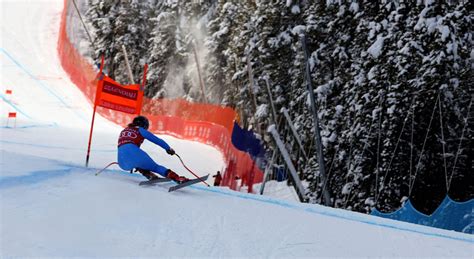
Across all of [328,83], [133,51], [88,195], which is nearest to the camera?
[88,195]

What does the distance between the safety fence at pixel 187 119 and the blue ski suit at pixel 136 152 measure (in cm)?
643

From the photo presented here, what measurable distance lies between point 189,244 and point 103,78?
16.8ft

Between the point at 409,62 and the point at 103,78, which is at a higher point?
the point at 409,62

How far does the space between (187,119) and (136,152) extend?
21.6m

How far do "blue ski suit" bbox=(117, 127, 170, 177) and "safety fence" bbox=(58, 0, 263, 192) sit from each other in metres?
6.43

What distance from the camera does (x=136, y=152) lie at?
6.88 meters

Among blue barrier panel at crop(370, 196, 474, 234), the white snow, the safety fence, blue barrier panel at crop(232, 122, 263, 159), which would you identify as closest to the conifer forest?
the white snow

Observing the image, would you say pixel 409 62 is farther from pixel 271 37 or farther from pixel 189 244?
pixel 189 244

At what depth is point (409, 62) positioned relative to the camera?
11.9 meters

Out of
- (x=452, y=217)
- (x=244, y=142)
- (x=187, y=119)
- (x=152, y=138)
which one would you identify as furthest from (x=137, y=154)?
(x=187, y=119)

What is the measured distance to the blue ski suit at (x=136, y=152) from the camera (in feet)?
22.4

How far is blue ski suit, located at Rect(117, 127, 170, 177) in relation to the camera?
Result: 269 inches

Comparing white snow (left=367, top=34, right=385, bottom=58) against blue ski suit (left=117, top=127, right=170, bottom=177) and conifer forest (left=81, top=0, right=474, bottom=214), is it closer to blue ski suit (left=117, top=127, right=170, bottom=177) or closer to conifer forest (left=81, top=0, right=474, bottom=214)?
conifer forest (left=81, top=0, right=474, bottom=214)

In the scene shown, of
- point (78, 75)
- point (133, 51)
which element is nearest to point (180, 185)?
point (78, 75)
